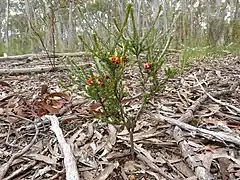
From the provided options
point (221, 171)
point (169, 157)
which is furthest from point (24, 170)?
point (221, 171)

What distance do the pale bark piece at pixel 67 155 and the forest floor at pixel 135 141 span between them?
3cm

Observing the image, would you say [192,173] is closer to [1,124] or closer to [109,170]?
[109,170]

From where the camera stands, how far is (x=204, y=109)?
1576mm

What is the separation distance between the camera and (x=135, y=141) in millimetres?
1250

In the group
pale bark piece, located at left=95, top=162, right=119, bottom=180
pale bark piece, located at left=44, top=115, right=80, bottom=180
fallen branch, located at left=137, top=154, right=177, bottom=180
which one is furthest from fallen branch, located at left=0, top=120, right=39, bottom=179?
fallen branch, located at left=137, top=154, right=177, bottom=180

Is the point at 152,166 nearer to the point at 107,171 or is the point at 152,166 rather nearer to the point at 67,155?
the point at 107,171

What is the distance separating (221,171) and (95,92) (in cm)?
52

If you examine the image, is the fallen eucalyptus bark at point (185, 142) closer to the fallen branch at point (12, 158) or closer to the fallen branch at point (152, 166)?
the fallen branch at point (152, 166)

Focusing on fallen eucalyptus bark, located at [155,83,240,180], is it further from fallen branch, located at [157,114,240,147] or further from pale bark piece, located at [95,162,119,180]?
pale bark piece, located at [95,162,119,180]

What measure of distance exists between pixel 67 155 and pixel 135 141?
12.4 inches

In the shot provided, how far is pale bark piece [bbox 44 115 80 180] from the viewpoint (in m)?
0.98

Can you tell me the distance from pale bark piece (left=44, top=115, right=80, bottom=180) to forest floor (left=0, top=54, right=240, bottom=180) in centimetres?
3

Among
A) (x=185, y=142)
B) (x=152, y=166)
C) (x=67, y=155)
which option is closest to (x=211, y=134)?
(x=185, y=142)

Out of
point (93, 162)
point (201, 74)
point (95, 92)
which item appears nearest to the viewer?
point (95, 92)
